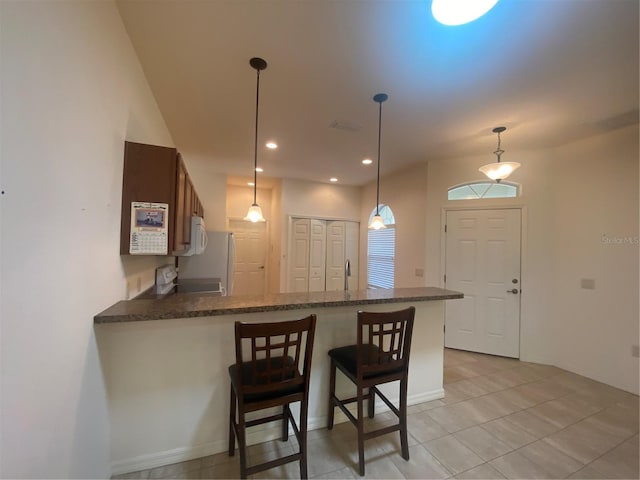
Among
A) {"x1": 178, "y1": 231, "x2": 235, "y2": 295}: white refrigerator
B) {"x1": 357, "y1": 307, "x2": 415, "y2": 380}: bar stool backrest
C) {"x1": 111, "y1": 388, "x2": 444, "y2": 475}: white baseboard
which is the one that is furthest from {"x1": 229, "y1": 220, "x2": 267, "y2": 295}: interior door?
{"x1": 357, "y1": 307, "x2": 415, "y2": 380}: bar stool backrest

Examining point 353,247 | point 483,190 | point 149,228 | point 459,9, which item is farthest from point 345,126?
point 353,247

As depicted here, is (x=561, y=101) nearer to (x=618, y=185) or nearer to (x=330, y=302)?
(x=618, y=185)

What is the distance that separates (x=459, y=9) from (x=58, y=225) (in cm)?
199

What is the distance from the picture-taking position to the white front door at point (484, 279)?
12.0 ft

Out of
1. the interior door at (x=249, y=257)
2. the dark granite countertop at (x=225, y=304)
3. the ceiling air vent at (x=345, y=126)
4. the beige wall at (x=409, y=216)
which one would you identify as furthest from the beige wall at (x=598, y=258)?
the interior door at (x=249, y=257)

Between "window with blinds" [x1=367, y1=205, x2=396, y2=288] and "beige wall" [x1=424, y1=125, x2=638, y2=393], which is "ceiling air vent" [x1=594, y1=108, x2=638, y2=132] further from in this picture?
"window with blinds" [x1=367, y1=205, x2=396, y2=288]

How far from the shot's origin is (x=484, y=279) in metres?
3.81

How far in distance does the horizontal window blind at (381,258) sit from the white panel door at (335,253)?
64 centimetres

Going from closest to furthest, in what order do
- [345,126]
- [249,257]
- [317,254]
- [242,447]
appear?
[242,447]
[345,126]
[317,254]
[249,257]

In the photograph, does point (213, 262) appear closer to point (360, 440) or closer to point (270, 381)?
point (270, 381)

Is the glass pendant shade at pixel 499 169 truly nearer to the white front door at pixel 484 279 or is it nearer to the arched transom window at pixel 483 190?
the arched transom window at pixel 483 190

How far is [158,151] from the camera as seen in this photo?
5.97ft

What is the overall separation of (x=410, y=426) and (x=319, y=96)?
3013mm

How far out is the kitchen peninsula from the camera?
1.64 m
